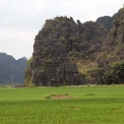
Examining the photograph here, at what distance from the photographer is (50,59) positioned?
12231 centimetres

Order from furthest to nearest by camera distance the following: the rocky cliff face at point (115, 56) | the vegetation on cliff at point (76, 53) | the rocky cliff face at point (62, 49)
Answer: the rocky cliff face at point (62, 49)
the vegetation on cliff at point (76, 53)
the rocky cliff face at point (115, 56)

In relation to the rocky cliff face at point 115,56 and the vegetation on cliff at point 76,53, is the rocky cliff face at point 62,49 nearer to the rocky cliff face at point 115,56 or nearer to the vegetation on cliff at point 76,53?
the vegetation on cliff at point 76,53

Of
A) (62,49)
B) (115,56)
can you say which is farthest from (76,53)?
(115,56)

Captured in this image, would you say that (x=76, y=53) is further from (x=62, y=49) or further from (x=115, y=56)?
(x=115, y=56)

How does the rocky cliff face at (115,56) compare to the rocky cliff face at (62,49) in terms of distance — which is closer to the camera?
the rocky cliff face at (115,56)

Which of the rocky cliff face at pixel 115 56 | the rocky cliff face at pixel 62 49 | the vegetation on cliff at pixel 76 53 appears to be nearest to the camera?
the rocky cliff face at pixel 115 56

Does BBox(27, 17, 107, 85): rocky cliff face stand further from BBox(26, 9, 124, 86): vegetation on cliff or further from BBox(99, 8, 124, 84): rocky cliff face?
BBox(99, 8, 124, 84): rocky cliff face

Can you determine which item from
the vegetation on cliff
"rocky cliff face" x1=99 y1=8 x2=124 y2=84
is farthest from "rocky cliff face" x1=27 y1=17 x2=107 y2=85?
"rocky cliff face" x1=99 y1=8 x2=124 y2=84

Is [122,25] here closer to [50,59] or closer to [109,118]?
[50,59]

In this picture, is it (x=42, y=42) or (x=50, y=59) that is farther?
(x=42, y=42)

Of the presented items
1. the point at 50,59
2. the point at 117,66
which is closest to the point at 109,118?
the point at 117,66

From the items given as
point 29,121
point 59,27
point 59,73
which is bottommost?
→ point 29,121

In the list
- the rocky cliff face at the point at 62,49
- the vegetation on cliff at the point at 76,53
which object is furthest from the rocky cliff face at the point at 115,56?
the rocky cliff face at the point at 62,49

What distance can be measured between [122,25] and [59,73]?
104 ft
